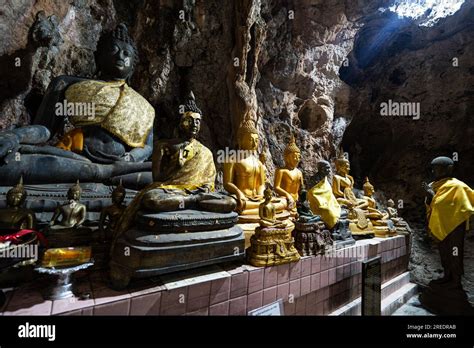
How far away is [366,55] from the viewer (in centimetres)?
1012

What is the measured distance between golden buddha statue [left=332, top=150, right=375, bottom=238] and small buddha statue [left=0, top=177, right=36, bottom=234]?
13.7 ft

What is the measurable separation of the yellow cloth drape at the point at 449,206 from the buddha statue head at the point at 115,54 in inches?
222

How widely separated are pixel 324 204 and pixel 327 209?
8cm

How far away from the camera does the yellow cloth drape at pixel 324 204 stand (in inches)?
124

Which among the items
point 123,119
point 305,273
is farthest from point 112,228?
point 123,119

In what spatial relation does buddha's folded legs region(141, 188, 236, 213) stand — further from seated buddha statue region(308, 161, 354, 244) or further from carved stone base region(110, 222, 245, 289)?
seated buddha statue region(308, 161, 354, 244)

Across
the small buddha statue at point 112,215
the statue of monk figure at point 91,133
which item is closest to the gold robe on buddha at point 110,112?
the statue of monk figure at point 91,133

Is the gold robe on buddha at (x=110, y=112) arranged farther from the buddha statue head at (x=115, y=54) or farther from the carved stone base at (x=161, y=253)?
the carved stone base at (x=161, y=253)

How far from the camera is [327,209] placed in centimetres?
316

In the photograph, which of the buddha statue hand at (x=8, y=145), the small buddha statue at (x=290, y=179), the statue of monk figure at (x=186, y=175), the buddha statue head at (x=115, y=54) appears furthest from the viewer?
the buddha statue head at (x=115, y=54)

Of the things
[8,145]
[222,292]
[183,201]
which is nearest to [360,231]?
[222,292]

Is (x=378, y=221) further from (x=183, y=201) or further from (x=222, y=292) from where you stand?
(x=183, y=201)

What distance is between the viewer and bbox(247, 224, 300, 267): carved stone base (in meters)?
2.22

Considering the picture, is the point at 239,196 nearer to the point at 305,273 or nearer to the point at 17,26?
the point at 305,273
